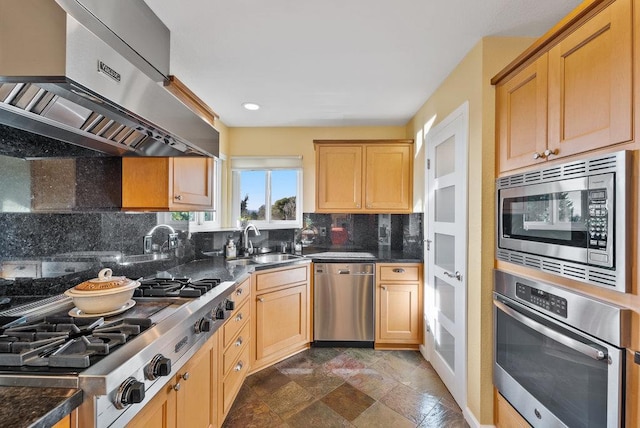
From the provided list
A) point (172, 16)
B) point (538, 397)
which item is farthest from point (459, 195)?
point (172, 16)

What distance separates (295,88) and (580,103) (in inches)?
72.4

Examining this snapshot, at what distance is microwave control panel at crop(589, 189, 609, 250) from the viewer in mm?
1017

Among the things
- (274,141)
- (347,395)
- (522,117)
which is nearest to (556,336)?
(522,117)

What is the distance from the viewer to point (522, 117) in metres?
1.47

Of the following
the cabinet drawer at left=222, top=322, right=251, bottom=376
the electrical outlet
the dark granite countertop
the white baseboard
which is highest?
the electrical outlet

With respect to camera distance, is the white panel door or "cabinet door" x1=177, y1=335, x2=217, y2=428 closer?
"cabinet door" x1=177, y1=335, x2=217, y2=428

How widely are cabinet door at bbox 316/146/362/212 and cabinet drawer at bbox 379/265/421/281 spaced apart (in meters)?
0.74

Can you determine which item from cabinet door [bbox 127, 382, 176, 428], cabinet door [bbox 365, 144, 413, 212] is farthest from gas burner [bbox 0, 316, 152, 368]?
cabinet door [bbox 365, 144, 413, 212]

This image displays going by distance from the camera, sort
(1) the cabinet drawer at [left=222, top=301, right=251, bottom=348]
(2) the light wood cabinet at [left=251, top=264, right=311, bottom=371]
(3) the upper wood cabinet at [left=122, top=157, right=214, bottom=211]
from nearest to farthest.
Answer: (3) the upper wood cabinet at [left=122, top=157, right=214, bottom=211] < (1) the cabinet drawer at [left=222, top=301, right=251, bottom=348] < (2) the light wood cabinet at [left=251, top=264, right=311, bottom=371]

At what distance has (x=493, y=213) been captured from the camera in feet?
5.52

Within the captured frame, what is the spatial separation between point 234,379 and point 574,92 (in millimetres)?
2408

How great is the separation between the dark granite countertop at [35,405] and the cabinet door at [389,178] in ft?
8.83

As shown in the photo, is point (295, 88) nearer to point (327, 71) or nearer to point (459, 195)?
point (327, 71)

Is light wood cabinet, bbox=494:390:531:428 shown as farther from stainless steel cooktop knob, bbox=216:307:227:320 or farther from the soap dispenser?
the soap dispenser
